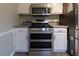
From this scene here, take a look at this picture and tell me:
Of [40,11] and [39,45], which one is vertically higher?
[40,11]

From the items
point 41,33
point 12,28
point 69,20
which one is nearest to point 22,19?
point 12,28

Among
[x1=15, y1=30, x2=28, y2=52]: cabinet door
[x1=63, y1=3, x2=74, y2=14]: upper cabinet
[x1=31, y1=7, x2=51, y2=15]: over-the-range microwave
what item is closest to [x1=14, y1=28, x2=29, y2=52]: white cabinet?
[x1=15, y1=30, x2=28, y2=52]: cabinet door

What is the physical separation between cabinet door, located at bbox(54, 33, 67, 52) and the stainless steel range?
0.09 metres

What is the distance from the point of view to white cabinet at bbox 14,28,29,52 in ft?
5.10

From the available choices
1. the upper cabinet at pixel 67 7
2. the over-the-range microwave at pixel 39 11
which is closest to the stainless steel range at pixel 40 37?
the over-the-range microwave at pixel 39 11

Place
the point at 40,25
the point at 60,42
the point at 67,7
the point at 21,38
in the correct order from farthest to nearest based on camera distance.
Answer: the point at 40,25, the point at 21,38, the point at 60,42, the point at 67,7

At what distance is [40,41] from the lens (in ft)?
5.47

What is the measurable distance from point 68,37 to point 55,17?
1.01 ft

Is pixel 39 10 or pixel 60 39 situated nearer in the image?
pixel 60 39

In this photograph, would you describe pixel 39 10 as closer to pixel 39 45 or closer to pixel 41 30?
pixel 41 30

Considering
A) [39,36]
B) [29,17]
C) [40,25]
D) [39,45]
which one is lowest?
[39,45]

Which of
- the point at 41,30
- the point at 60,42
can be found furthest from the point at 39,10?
the point at 60,42

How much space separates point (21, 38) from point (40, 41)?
8.7 inches

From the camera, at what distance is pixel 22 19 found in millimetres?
1739
